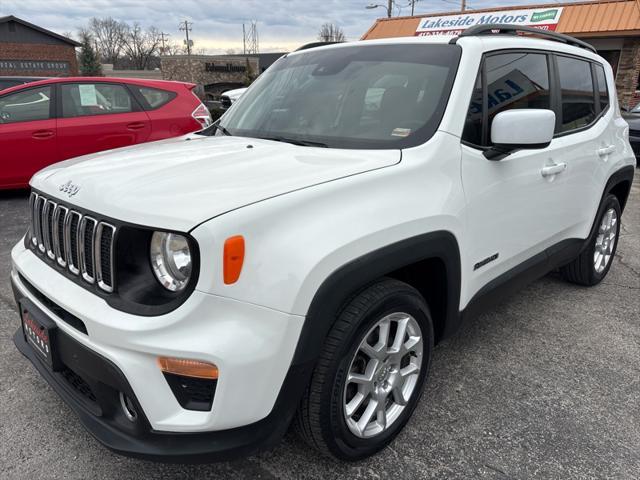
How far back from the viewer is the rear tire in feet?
13.1

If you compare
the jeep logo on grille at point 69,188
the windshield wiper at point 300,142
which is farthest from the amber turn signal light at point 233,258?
the windshield wiper at point 300,142

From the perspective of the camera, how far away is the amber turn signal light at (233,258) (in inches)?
63.7

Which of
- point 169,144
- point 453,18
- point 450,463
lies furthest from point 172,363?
point 453,18

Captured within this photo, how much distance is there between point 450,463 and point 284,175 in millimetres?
1395

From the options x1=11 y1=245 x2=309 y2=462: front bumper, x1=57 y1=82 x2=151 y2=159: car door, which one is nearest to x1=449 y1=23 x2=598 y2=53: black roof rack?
x1=11 y1=245 x2=309 y2=462: front bumper

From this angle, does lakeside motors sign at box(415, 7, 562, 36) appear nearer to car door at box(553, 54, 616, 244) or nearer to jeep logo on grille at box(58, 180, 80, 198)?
car door at box(553, 54, 616, 244)

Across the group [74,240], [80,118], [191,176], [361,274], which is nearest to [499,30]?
[361,274]

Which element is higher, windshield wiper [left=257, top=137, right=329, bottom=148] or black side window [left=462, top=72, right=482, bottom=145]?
black side window [left=462, top=72, right=482, bottom=145]

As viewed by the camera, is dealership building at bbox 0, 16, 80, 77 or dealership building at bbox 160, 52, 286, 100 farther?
dealership building at bbox 160, 52, 286, 100

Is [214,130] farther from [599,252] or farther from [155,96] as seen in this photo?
[155,96]

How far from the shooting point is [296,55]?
11.1 ft

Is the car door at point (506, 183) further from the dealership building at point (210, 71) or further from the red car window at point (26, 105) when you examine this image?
the dealership building at point (210, 71)

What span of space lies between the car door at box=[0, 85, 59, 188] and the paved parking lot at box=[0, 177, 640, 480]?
326 cm

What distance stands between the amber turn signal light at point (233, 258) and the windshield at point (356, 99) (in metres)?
0.96
